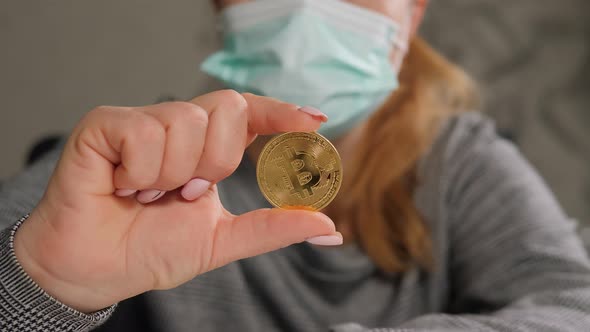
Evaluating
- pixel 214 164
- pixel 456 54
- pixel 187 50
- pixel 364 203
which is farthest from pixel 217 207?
pixel 456 54

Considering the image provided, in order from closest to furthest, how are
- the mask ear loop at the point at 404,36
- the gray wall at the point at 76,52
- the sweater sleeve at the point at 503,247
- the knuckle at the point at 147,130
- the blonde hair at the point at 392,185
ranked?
the knuckle at the point at 147,130
the sweater sleeve at the point at 503,247
the mask ear loop at the point at 404,36
the blonde hair at the point at 392,185
the gray wall at the point at 76,52

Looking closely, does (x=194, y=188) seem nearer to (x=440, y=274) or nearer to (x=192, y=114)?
(x=192, y=114)

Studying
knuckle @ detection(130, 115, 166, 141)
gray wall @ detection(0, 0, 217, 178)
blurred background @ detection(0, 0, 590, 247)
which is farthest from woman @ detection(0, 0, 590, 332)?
gray wall @ detection(0, 0, 217, 178)

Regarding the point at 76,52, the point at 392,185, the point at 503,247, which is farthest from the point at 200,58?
the point at 503,247

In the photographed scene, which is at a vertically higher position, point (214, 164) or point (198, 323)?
point (214, 164)

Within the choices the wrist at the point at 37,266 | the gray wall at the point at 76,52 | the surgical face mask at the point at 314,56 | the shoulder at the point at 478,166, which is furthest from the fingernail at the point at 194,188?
the gray wall at the point at 76,52

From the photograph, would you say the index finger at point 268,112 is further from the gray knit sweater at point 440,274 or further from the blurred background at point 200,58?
the blurred background at point 200,58

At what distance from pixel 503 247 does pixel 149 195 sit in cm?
68

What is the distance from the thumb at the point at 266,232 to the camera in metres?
0.52

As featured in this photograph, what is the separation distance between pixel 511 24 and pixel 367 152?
786mm

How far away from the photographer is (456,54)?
161cm

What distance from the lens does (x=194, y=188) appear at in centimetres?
52

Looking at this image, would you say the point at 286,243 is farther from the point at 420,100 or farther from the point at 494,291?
the point at 420,100

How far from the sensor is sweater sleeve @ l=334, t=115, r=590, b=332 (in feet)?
2.40
